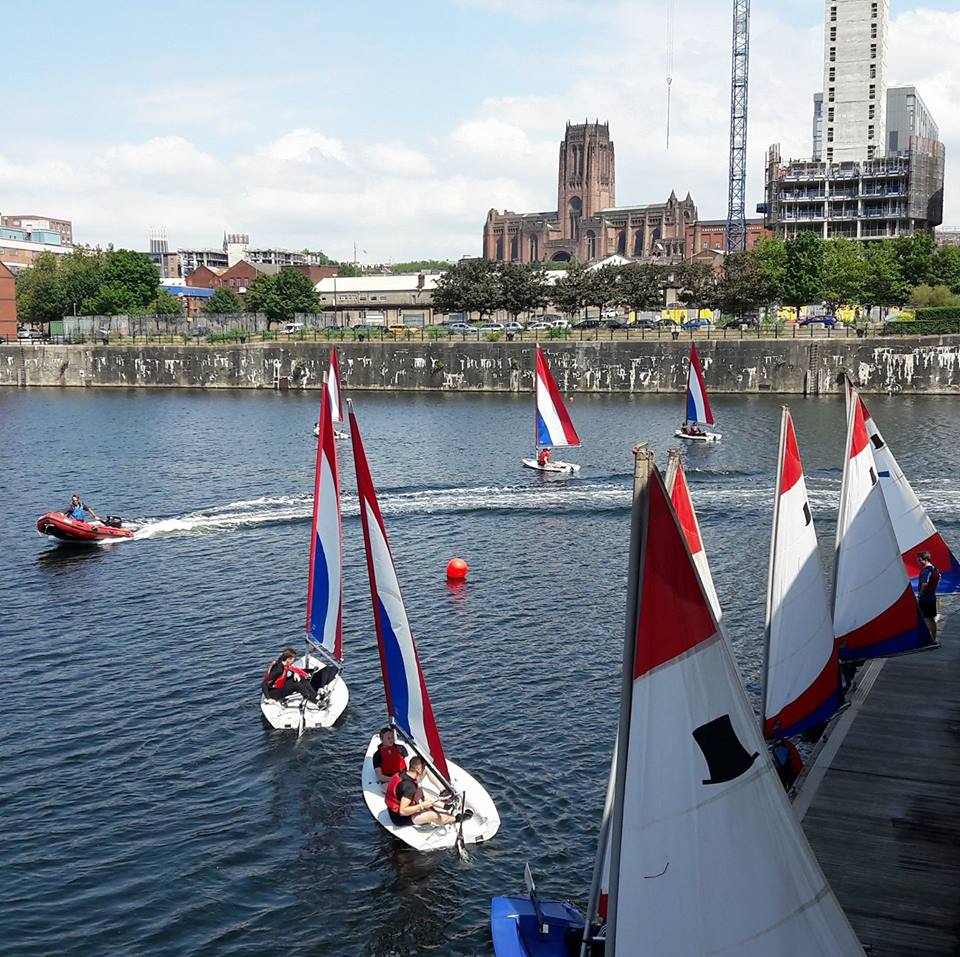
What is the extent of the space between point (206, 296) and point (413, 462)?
127 metres

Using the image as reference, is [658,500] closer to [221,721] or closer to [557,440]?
[221,721]

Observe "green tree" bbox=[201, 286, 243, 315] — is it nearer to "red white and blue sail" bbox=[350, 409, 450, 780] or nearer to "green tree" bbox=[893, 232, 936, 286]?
"green tree" bbox=[893, 232, 936, 286]

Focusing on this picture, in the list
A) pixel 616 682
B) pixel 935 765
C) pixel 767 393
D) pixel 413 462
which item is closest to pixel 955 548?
pixel 616 682

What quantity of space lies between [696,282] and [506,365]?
34562mm

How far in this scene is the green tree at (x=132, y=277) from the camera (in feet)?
477

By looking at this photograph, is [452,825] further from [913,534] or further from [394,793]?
[913,534]

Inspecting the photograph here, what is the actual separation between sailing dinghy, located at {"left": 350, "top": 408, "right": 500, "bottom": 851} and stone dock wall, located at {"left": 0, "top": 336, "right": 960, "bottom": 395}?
→ 71731 mm

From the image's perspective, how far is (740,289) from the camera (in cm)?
11038

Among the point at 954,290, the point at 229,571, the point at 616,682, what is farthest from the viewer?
the point at 954,290

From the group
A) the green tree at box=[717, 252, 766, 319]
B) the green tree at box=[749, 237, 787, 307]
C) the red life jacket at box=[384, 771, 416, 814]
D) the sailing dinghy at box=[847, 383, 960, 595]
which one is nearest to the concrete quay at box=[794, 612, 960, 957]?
the sailing dinghy at box=[847, 383, 960, 595]

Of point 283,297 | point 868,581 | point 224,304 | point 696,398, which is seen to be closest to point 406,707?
point 868,581

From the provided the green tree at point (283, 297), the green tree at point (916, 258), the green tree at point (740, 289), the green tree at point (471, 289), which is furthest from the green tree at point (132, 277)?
the green tree at point (916, 258)

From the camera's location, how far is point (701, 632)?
8.62 metres

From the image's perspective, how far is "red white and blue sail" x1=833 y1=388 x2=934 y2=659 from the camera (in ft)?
70.6
